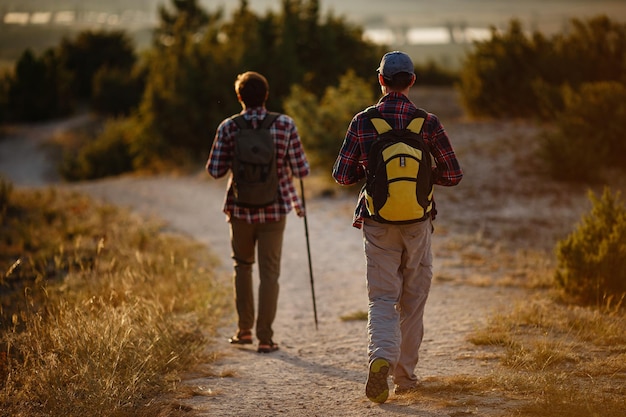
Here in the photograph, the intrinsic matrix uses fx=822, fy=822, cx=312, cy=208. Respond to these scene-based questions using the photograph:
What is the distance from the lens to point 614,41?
68.1 feet

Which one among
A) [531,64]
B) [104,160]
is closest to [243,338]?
[531,64]

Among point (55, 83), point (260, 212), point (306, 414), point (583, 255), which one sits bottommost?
point (306, 414)

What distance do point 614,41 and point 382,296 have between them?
58.6ft

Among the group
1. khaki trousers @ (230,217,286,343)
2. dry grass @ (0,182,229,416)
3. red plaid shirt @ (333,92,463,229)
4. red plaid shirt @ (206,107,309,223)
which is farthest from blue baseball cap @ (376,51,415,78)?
dry grass @ (0,182,229,416)

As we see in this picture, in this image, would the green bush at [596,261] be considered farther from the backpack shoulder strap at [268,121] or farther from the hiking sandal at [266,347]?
the backpack shoulder strap at [268,121]

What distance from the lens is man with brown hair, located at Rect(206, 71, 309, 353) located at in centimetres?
639

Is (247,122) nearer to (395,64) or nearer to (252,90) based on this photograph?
(252,90)

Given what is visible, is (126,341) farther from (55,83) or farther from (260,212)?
(55,83)

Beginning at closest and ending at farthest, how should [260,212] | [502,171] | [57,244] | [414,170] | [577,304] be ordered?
1. [414,170]
2. [260,212]
3. [577,304]
4. [57,244]
5. [502,171]

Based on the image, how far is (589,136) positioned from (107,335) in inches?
505

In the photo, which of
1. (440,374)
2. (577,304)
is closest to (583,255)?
(577,304)

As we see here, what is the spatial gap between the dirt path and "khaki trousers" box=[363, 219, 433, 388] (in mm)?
317

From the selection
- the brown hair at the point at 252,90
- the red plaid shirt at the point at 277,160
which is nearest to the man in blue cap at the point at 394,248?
the red plaid shirt at the point at 277,160

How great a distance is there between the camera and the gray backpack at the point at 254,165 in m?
6.23
